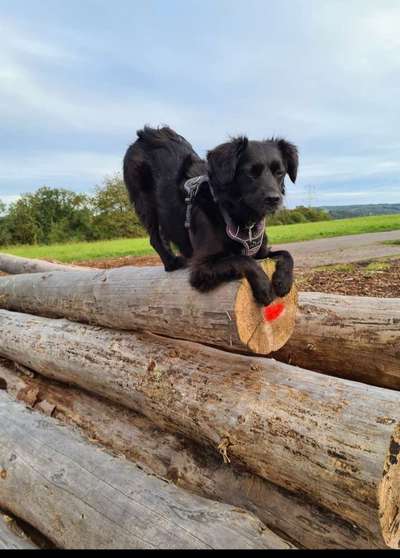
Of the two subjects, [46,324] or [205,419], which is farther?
[46,324]

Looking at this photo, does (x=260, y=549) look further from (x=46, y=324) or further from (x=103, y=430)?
(x=46, y=324)

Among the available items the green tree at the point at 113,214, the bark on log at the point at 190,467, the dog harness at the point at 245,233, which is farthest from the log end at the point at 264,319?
the green tree at the point at 113,214

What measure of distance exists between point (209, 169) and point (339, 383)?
1.78m

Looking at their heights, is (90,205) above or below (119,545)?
above

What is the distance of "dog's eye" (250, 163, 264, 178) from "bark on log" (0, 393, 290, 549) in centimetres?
206

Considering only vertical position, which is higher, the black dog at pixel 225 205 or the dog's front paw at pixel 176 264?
the black dog at pixel 225 205

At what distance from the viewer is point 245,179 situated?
10.6 ft

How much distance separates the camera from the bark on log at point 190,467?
225 cm

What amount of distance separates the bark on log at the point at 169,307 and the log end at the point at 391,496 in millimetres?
980

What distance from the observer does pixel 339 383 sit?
2482mm

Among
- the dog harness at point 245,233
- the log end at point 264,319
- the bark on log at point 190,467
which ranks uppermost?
the dog harness at point 245,233

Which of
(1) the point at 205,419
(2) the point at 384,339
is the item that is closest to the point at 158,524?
(1) the point at 205,419

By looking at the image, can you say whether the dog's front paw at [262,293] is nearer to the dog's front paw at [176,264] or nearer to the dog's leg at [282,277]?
the dog's leg at [282,277]

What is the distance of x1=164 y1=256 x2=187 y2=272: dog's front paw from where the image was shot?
3.79m
